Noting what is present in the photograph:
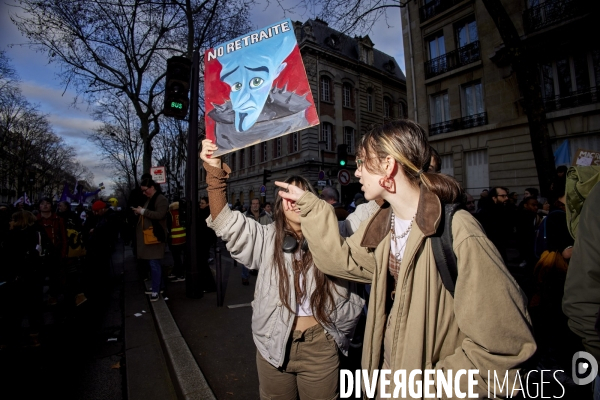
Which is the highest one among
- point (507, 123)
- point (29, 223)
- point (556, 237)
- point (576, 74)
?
point (576, 74)

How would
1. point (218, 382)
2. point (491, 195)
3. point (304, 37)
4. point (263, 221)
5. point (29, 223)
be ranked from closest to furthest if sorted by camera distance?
point (218, 382)
point (29, 223)
point (263, 221)
point (491, 195)
point (304, 37)

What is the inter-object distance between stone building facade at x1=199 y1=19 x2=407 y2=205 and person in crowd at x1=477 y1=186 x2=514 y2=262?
15318mm

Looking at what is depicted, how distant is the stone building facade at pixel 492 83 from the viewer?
12664mm

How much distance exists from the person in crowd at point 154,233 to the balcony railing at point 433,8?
18.4 metres

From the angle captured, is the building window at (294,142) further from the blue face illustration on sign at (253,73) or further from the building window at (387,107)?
the blue face illustration on sign at (253,73)

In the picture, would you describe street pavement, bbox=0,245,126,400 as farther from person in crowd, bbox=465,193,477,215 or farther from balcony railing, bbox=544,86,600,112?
balcony railing, bbox=544,86,600,112

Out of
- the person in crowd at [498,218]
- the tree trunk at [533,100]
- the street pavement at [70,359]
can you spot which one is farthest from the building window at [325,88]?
the street pavement at [70,359]

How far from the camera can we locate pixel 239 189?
34.3 meters

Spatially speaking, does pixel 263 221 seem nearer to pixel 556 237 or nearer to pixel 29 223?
pixel 29 223

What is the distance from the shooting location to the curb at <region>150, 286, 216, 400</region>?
9.20ft

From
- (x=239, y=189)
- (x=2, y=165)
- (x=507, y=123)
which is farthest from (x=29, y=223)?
(x=2, y=165)

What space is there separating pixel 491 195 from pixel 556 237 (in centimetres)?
524

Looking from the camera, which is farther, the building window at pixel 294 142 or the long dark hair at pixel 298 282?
the building window at pixel 294 142

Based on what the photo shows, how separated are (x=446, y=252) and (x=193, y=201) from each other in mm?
5411
